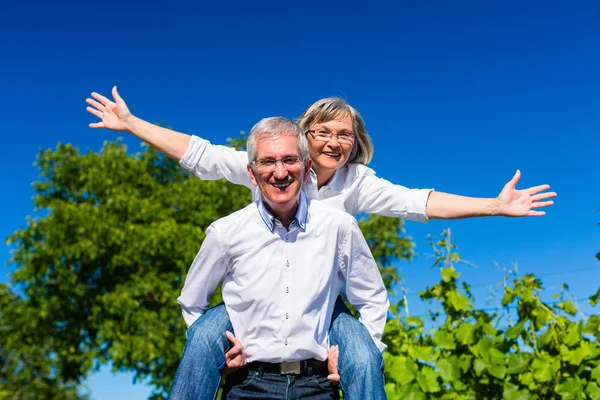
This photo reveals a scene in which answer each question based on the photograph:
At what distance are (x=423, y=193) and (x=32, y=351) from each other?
12.6 m

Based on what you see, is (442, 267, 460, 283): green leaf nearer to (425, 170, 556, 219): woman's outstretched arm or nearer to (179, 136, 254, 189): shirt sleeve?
(425, 170, 556, 219): woman's outstretched arm

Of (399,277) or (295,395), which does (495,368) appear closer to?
(295,395)

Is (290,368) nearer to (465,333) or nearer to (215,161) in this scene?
(215,161)

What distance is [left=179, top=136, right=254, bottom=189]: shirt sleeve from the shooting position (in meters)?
3.04

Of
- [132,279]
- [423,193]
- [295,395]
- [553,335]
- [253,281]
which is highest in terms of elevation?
[132,279]

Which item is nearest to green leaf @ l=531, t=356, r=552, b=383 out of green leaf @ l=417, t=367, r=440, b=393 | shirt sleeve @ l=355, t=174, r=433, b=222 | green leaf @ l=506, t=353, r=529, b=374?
green leaf @ l=506, t=353, r=529, b=374

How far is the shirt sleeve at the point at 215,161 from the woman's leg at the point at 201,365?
798mm

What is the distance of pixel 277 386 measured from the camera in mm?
2635

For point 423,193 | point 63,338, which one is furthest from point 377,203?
point 63,338

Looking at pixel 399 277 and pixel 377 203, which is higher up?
pixel 399 277

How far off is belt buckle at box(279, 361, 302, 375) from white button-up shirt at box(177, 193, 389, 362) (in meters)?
0.06

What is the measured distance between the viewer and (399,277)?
15.7m

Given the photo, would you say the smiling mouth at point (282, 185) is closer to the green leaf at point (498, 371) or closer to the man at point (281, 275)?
the man at point (281, 275)

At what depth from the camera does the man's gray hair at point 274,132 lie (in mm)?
2600
